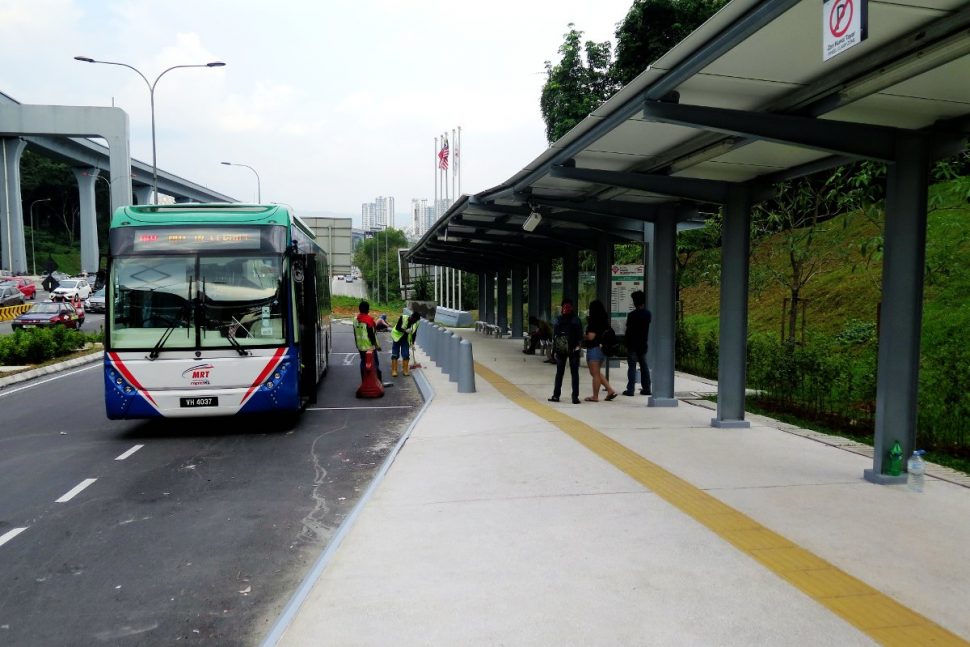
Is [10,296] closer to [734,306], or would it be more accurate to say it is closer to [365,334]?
[365,334]

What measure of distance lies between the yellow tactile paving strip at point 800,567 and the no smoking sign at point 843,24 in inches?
127

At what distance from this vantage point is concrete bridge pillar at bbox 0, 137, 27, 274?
6531cm

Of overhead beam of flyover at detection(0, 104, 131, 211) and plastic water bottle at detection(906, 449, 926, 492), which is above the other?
overhead beam of flyover at detection(0, 104, 131, 211)

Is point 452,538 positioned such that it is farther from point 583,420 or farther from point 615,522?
point 583,420

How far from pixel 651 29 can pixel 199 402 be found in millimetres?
25702

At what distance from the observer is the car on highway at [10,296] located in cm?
4193

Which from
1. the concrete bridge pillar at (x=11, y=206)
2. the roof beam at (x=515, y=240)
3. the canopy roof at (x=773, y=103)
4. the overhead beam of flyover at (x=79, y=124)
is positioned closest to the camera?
the canopy roof at (x=773, y=103)

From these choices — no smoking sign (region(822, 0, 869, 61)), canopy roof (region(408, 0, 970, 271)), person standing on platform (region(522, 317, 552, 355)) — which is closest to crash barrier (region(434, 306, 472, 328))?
person standing on platform (region(522, 317, 552, 355))

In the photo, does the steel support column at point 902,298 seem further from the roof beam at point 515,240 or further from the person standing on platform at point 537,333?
the person standing on platform at point 537,333

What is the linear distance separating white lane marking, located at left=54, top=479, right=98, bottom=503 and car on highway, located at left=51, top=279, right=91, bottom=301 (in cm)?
3717

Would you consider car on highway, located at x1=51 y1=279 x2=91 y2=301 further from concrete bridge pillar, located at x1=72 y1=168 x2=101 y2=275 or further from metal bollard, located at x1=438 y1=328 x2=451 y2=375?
concrete bridge pillar, located at x1=72 y1=168 x2=101 y2=275

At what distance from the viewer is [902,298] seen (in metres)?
6.72

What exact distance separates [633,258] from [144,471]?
1746 cm

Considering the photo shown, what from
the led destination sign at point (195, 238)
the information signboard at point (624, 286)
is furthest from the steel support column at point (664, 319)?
the led destination sign at point (195, 238)
